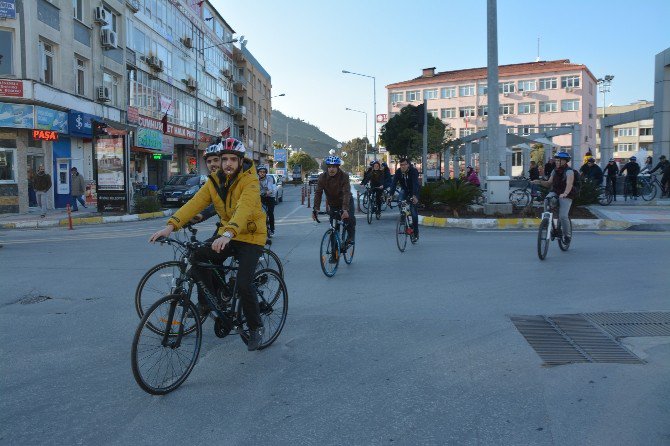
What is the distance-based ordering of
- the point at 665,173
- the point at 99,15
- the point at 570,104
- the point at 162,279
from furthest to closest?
the point at 570,104 < the point at 99,15 < the point at 665,173 < the point at 162,279

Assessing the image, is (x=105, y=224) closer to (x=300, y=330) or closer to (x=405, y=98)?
(x=300, y=330)

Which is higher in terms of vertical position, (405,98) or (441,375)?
(405,98)

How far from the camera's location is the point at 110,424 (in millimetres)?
3568

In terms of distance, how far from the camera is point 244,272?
4.64 meters

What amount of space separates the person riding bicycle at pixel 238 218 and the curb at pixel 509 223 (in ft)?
38.5

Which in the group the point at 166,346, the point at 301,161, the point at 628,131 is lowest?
the point at 166,346

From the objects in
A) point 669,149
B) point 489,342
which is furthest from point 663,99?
point 489,342

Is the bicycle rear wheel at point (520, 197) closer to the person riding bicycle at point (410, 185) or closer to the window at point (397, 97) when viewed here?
the person riding bicycle at point (410, 185)

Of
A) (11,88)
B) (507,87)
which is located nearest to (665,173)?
(11,88)

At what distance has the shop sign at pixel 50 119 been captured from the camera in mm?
23234

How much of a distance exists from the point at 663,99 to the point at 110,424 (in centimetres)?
2681

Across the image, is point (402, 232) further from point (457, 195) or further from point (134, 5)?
point (134, 5)

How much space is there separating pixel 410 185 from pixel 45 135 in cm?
1784

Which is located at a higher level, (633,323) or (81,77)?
(81,77)
